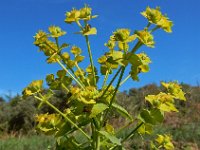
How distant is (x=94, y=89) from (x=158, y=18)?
536 mm

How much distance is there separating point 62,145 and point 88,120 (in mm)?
341

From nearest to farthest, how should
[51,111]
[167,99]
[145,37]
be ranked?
[145,37] → [167,99] → [51,111]

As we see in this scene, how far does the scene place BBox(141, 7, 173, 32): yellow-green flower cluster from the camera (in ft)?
8.82

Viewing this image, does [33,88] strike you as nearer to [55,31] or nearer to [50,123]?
[50,123]

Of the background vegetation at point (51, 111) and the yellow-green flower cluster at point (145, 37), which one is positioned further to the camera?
the background vegetation at point (51, 111)

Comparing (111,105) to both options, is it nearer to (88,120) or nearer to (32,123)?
(88,120)

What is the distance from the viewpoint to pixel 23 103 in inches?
613

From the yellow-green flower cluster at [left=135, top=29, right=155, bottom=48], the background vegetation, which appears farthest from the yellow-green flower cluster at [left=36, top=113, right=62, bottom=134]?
the background vegetation

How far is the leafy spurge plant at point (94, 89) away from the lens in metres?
2.67

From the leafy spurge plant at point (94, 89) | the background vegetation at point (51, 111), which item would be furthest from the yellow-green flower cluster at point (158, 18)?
the background vegetation at point (51, 111)

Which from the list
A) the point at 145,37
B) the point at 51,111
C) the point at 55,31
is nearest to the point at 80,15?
the point at 55,31

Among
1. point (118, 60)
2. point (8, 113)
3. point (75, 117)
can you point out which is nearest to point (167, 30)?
point (118, 60)

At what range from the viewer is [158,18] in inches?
106

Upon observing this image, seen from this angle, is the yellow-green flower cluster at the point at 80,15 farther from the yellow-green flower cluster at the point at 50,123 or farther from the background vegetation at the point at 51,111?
the background vegetation at the point at 51,111
